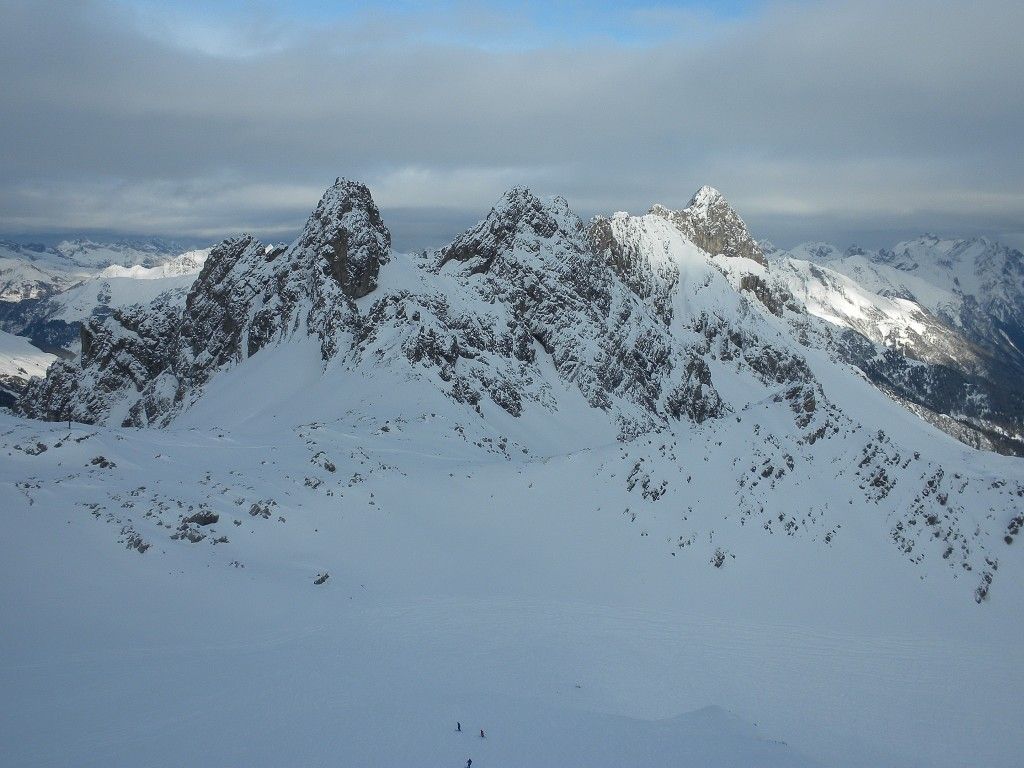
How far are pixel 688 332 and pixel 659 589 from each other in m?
103

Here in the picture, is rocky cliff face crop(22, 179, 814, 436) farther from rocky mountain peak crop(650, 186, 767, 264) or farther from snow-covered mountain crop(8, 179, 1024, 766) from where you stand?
rocky mountain peak crop(650, 186, 767, 264)

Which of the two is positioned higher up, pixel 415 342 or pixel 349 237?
pixel 349 237

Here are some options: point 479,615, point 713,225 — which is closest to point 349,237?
point 479,615

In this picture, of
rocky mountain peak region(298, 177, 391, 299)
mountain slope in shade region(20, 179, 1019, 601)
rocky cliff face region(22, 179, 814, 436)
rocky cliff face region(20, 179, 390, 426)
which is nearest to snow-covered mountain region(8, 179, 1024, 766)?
mountain slope in shade region(20, 179, 1019, 601)

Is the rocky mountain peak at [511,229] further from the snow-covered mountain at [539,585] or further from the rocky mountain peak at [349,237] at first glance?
the snow-covered mountain at [539,585]

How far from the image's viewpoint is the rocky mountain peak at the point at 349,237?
213 ft

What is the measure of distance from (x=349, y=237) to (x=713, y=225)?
135 m

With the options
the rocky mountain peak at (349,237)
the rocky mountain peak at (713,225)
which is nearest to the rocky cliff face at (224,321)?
the rocky mountain peak at (349,237)

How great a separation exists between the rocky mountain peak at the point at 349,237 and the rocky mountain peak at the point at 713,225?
11393cm

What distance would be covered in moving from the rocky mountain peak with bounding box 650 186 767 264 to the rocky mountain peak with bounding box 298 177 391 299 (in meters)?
114

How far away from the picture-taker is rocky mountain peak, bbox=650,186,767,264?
17150cm

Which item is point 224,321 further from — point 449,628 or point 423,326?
point 449,628

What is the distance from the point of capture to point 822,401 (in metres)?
30.0

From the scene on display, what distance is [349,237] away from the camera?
6625cm
